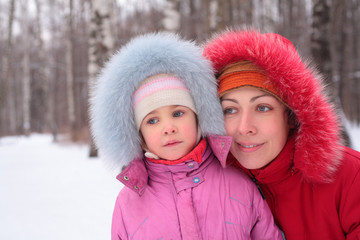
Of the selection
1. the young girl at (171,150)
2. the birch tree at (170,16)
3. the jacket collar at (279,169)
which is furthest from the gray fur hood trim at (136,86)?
the birch tree at (170,16)

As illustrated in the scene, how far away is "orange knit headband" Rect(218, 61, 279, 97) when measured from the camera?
144 centimetres

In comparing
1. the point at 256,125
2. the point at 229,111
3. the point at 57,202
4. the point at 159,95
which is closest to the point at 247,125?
the point at 256,125

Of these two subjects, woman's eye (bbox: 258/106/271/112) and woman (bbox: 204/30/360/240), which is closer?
woman (bbox: 204/30/360/240)

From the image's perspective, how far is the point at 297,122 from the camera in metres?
1.57

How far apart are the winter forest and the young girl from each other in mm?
554

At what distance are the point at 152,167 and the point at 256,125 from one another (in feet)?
2.22

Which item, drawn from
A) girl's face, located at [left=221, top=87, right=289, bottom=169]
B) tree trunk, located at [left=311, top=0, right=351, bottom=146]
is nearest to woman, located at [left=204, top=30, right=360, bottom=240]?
girl's face, located at [left=221, top=87, right=289, bottom=169]

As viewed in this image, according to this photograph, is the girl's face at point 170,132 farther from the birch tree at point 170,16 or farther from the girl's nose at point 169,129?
the birch tree at point 170,16

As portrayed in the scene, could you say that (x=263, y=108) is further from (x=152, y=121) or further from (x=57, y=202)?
(x=57, y=202)

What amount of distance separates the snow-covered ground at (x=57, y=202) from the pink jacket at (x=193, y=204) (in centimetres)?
34

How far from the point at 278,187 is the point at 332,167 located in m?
0.31

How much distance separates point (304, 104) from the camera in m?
1.45

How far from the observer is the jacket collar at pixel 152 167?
1.46 meters

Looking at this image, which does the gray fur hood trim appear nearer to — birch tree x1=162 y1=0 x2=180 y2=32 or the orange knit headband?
the orange knit headband
